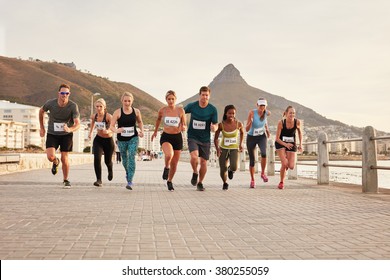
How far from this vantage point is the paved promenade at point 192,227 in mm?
3990

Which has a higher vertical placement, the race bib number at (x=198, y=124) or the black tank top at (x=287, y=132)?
the race bib number at (x=198, y=124)

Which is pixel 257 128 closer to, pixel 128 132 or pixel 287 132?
pixel 287 132

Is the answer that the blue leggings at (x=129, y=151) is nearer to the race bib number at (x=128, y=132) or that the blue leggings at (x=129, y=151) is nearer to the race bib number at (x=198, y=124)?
the race bib number at (x=128, y=132)

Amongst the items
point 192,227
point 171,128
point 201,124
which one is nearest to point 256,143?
point 201,124

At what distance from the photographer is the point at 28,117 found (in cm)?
19888

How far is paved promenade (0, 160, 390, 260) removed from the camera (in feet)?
13.1

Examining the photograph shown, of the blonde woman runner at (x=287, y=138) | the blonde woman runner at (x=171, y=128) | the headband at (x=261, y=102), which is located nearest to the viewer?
the blonde woman runner at (x=171, y=128)

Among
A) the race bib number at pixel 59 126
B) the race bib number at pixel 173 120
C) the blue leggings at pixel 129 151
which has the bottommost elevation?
the blue leggings at pixel 129 151

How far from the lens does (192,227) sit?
539 cm

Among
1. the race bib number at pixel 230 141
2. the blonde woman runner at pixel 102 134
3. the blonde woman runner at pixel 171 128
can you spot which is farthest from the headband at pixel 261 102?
the blonde woman runner at pixel 102 134

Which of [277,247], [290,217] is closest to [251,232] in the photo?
[277,247]

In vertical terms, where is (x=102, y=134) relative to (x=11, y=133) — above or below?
below

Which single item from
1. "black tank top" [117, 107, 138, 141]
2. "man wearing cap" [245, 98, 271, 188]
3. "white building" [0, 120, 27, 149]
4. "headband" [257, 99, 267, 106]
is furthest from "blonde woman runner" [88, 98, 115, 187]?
"white building" [0, 120, 27, 149]
